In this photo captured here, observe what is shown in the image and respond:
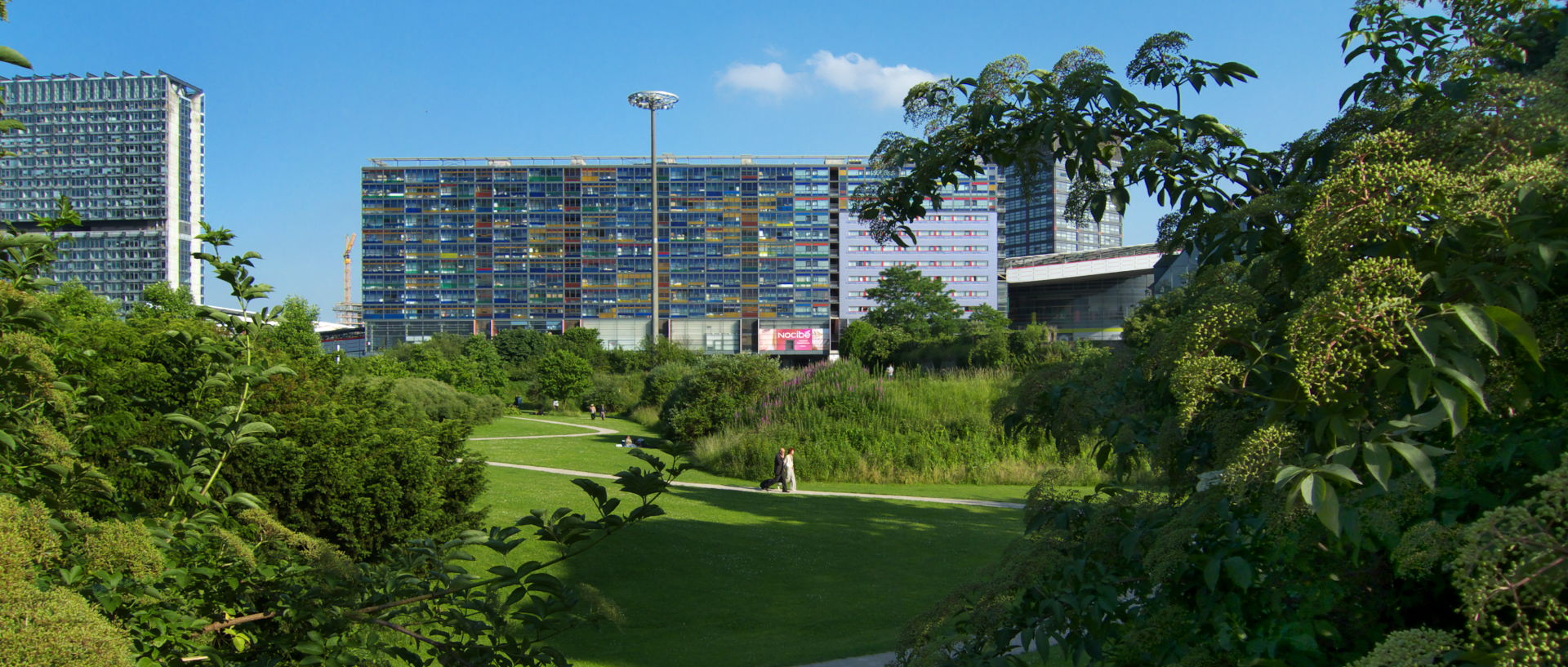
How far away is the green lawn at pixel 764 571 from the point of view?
26.3 feet

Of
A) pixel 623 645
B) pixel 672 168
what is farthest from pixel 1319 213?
pixel 672 168

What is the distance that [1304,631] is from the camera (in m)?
2.24

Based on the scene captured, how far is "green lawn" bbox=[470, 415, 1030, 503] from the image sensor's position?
1836cm

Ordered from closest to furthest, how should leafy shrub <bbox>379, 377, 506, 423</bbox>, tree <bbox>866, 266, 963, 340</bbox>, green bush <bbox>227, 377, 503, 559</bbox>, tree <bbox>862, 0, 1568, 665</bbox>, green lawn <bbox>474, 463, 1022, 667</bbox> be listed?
1. tree <bbox>862, 0, 1568, 665</bbox>
2. green lawn <bbox>474, 463, 1022, 667</bbox>
3. green bush <bbox>227, 377, 503, 559</bbox>
4. leafy shrub <bbox>379, 377, 506, 423</bbox>
5. tree <bbox>866, 266, 963, 340</bbox>

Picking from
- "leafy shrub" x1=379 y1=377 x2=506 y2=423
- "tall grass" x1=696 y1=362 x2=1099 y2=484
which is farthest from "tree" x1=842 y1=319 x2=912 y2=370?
"tall grass" x1=696 y1=362 x2=1099 y2=484

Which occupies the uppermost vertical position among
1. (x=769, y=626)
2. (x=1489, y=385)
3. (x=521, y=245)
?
(x=521, y=245)

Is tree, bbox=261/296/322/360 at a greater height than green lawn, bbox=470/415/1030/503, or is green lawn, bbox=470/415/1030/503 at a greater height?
tree, bbox=261/296/322/360

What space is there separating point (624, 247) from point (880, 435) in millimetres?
83375

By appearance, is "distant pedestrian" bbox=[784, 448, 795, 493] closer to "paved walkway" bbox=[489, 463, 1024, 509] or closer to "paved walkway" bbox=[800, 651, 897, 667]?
"paved walkway" bbox=[489, 463, 1024, 509]

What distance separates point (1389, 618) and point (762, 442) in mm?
18909

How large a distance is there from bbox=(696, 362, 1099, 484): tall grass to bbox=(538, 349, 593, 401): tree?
25753mm

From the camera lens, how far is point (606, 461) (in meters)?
22.6

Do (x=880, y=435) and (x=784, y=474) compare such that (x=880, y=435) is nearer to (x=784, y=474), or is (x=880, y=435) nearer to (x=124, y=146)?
(x=784, y=474)

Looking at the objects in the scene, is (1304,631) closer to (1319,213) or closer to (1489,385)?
(1489,385)
